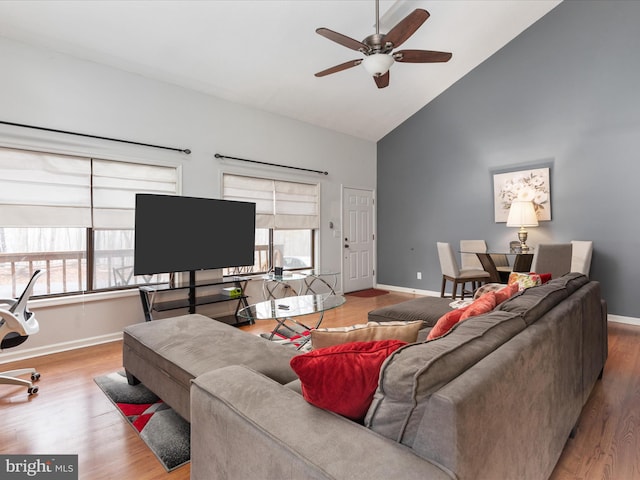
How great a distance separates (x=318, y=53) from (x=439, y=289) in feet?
13.1

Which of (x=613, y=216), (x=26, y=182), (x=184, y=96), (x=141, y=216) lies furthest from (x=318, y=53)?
(x=613, y=216)

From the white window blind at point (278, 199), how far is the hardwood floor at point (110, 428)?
2.52 meters

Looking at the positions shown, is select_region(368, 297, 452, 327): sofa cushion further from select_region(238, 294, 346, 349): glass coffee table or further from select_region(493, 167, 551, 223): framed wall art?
select_region(493, 167, 551, 223): framed wall art

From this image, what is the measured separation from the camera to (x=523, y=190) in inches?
200

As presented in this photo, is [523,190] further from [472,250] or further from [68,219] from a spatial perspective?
[68,219]

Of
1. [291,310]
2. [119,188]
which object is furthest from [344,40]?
[119,188]

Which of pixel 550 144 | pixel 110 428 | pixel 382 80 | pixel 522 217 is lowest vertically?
pixel 110 428

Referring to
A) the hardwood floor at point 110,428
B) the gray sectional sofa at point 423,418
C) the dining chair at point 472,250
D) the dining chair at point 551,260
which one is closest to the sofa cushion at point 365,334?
the gray sectional sofa at point 423,418

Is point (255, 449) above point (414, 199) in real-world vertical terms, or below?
below

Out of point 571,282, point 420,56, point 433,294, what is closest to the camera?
point 571,282

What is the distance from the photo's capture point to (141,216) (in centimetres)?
360

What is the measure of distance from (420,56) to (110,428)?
3.57 meters

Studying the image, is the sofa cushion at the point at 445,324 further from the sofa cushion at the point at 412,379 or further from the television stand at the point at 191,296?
the television stand at the point at 191,296

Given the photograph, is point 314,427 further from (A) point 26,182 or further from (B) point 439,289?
(B) point 439,289
